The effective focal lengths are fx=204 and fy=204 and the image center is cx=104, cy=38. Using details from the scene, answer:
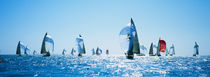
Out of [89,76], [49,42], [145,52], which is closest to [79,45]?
[49,42]

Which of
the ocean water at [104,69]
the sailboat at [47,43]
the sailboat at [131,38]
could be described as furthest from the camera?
the sailboat at [47,43]

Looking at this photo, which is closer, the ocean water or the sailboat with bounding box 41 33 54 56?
the ocean water

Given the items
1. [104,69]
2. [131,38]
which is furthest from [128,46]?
[104,69]

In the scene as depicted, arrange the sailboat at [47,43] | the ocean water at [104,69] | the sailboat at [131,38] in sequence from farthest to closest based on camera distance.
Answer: the sailboat at [47,43]
the sailboat at [131,38]
the ocean water at [104,69]

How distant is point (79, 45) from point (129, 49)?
2058 inches

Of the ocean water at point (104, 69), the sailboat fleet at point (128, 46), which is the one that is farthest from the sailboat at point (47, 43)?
the ocean water at point (104, 69)

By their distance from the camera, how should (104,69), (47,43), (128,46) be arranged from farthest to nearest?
(47,43) → (128,46) → (104,69)

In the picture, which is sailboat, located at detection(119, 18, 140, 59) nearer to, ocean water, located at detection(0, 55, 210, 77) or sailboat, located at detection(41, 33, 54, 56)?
ocean water, located at detection(0, 55, 210, 77)

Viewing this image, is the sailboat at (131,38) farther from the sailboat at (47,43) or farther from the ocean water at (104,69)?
the sailboat at (47,43)

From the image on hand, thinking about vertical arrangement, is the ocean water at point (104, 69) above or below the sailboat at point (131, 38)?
below

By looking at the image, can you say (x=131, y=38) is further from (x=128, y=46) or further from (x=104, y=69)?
(x=104, y=69)

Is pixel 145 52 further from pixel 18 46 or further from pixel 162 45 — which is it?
pixel 18 46

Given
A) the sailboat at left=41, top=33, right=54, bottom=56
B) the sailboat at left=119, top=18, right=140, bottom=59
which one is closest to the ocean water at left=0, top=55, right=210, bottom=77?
the sailboat at left=119, top=18, right=140, bottom=59

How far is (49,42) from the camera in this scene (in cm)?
10394
